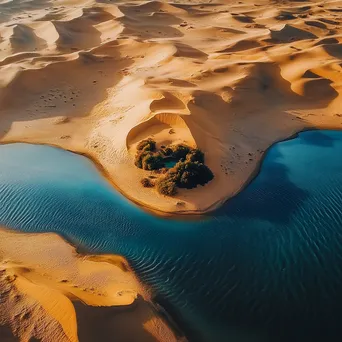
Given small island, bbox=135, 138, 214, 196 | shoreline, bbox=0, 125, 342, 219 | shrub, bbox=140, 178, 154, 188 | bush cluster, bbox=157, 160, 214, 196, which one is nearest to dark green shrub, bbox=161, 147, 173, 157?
small island, bbox=135, 138, 214, 196

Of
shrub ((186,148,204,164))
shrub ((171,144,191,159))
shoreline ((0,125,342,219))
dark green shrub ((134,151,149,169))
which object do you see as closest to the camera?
shoreline ((0,125,342,219))

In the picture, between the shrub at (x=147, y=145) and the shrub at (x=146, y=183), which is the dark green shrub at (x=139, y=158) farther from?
the shrub at (x=146, y=183)

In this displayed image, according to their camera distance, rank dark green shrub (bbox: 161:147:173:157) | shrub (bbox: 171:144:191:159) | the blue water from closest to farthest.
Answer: the blue water < shrub (bbox: 171:144:191:159) < dark green shrub (bbox: 161:147:173:157)

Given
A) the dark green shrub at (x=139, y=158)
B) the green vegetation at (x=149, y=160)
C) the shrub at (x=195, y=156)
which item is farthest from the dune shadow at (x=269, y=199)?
the dark green shrub at (x=139, y=158)

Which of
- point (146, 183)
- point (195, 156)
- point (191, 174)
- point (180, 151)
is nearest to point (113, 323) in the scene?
point (146, 183)

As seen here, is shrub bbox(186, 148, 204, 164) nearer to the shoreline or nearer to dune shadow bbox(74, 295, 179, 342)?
the shoreline

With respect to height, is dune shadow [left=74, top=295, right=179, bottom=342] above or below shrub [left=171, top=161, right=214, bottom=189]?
above

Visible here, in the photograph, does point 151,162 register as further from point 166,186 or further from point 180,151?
point 166,186
